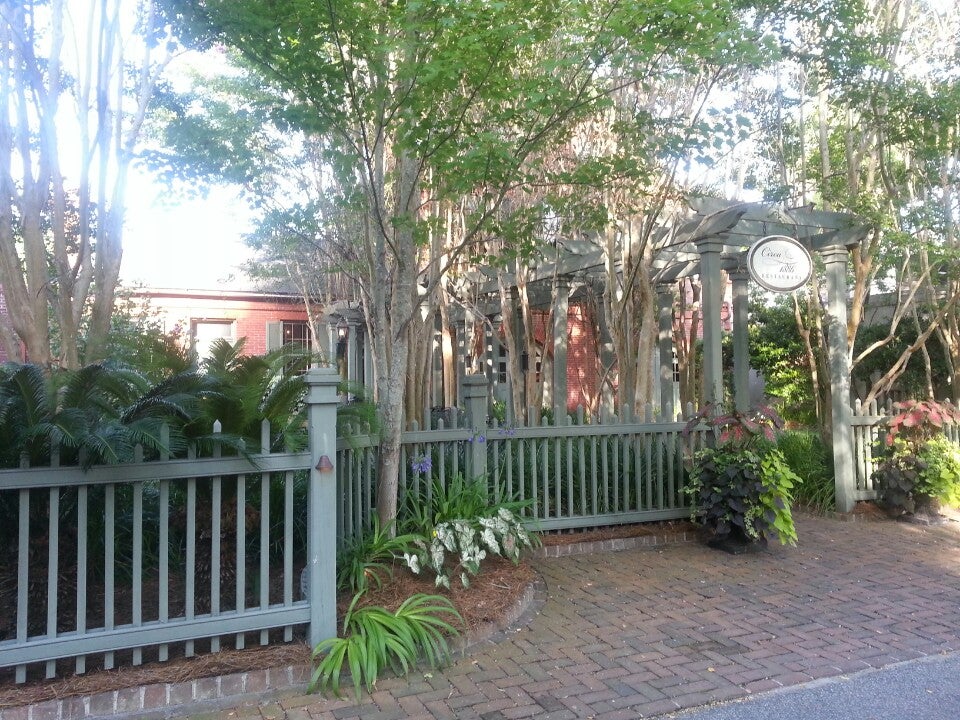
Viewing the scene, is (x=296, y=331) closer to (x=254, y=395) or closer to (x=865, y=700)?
(x=254, y=395)

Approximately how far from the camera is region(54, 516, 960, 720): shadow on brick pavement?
3.63 meters

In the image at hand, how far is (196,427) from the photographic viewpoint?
4.12 meters

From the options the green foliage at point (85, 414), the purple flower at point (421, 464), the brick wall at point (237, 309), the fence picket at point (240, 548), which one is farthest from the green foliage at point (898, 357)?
the brick wall at point (237, 309)

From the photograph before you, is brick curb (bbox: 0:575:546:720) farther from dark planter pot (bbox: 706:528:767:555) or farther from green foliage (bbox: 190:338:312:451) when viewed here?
dark planter pot (bbox: 706:528:767:555)

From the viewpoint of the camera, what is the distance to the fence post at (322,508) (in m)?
3.96

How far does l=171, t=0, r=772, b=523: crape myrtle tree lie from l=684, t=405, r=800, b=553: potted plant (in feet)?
9.60

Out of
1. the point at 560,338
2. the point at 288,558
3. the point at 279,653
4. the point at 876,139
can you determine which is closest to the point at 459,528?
the point at 288,558

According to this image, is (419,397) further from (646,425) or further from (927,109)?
(927,109)

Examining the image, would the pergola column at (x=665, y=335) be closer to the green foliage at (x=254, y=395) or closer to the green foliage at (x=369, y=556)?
the green foliage at (x=369, y=556)

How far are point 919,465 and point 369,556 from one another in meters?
6.02

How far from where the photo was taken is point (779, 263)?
25.5ft

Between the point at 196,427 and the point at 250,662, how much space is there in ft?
4.19

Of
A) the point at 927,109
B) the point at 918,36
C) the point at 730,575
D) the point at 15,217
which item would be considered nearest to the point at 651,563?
the point at 730,575

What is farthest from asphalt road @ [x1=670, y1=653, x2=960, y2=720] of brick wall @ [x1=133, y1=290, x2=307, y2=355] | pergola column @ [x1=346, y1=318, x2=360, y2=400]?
brick wall @ [x1=133, y1=290, x2=307, y2=355]
